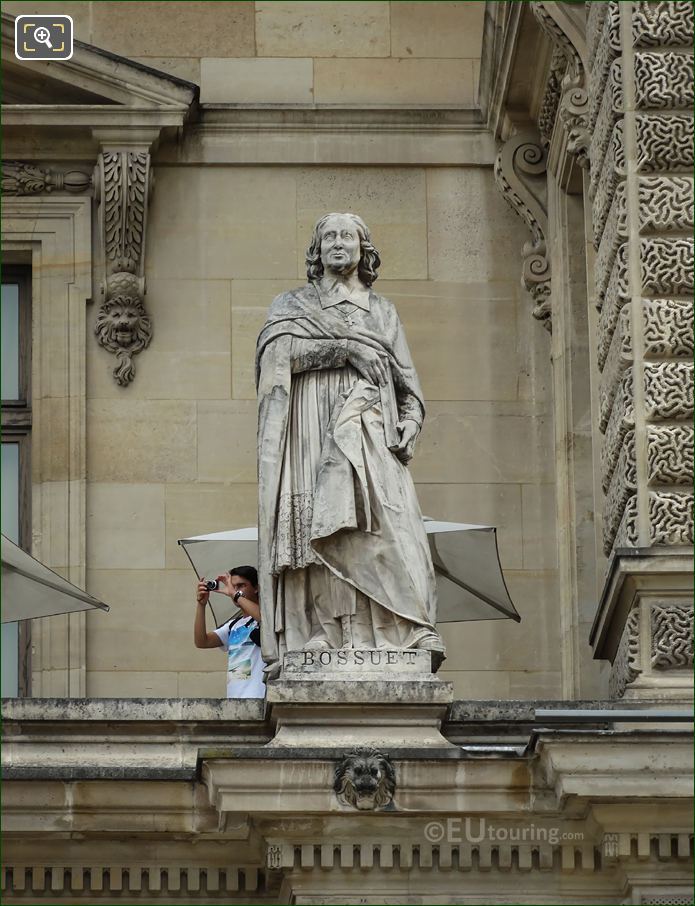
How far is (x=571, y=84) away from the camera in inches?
729

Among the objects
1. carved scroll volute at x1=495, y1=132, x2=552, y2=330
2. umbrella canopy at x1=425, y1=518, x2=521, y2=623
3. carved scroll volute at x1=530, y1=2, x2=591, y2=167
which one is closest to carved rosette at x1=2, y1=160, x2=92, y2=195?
carved scroll volute at x1=495, y1=132, x2=552, y2=330

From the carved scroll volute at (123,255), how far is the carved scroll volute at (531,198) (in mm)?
2181

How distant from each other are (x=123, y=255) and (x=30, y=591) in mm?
3469

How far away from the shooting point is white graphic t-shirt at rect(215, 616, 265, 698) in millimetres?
16797

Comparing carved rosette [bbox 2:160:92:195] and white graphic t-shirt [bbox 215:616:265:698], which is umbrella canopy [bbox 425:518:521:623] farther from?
carved rosette [bbox 2:160:92:195]

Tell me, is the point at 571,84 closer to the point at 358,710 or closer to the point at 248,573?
the point at 248,573

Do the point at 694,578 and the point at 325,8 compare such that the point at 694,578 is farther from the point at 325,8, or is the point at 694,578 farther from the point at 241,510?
the point at 325,8

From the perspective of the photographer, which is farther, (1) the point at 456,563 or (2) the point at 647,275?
(1) the point at 456,563

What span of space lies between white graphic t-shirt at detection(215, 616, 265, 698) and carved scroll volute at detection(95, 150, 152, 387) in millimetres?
2989

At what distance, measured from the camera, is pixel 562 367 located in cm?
1914

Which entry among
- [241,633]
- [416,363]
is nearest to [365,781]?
[241,633]

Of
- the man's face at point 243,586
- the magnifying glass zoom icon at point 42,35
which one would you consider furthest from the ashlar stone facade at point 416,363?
the man's face at point 243,586

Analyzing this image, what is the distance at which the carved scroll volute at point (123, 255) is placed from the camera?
19.6 meters

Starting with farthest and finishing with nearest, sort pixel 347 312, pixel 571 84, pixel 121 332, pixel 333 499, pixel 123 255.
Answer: pixel 123 255
pixel 121 332
pixel 571 84
pixel 347 312
pixel 333 499
